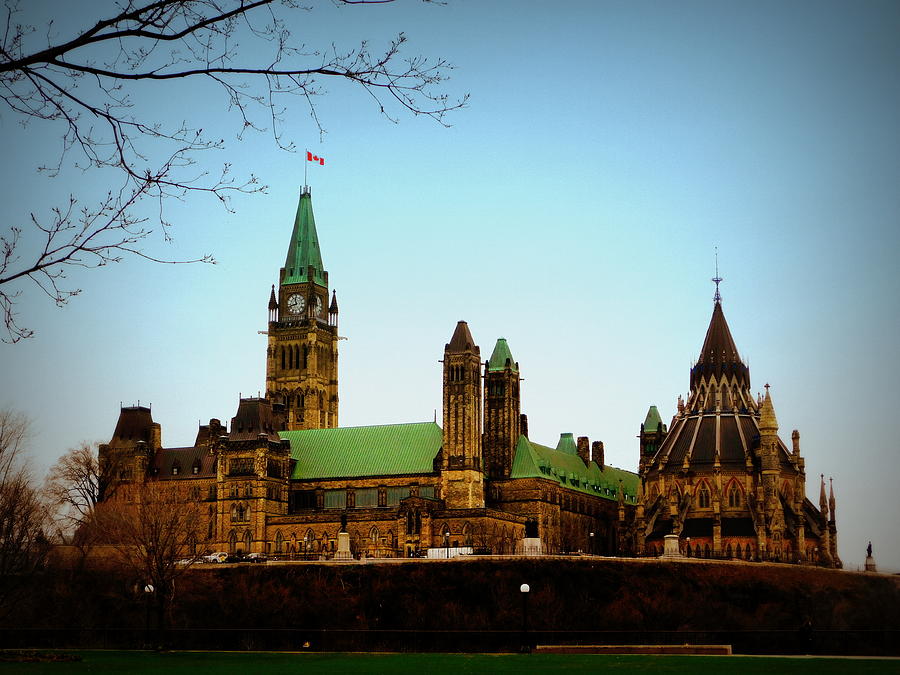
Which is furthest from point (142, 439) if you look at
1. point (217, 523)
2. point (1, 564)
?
point (1, 564)

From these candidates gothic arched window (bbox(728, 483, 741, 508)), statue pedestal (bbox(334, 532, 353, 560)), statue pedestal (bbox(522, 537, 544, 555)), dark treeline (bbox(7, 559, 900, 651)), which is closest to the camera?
dark treeline (bbox(7, 559, 900, 651))

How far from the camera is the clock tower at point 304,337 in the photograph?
552 ft

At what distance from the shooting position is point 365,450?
445 feet

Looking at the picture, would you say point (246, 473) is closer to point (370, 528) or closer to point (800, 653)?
point (370, 528)

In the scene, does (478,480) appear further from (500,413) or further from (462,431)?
(500,413)

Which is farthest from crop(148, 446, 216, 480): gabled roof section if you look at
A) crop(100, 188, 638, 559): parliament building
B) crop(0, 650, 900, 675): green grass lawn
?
crop(0, 650, 900, 675): green grass lawn

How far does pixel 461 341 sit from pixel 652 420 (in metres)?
41.5

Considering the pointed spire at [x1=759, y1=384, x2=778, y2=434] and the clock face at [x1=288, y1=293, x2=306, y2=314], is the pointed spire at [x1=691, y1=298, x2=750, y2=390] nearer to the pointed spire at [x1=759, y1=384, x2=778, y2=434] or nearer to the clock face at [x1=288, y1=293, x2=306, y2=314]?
the pointed spire at [x1=759, y1=384, x2=778, y2=434]

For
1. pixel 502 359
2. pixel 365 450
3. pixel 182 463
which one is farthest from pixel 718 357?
pixel 182 463

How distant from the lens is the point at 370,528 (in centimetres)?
12562

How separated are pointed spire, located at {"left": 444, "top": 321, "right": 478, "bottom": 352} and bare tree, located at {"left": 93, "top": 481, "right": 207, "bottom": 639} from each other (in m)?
31.6

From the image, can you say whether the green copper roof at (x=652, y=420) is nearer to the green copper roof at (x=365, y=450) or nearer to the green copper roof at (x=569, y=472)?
the green copper roof at (x=569, y=472)

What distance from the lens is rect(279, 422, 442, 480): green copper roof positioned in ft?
433

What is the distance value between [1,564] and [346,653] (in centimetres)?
2927
